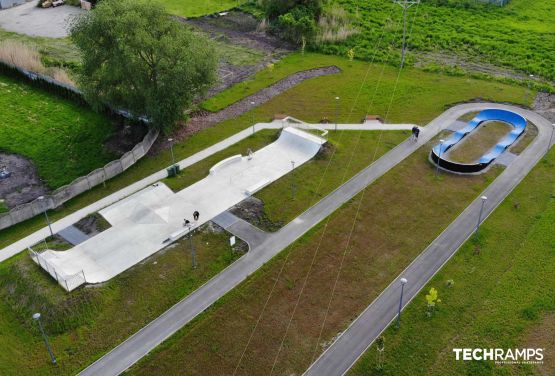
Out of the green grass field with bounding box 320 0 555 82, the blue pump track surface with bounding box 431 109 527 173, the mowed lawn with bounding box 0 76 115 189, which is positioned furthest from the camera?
the green grass field with bounding box 320 0 555 82

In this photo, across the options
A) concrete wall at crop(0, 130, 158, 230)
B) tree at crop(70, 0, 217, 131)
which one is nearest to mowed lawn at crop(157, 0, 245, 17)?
tree at crop(70, 0, 217, 131)

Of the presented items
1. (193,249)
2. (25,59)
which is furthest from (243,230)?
(25,59)

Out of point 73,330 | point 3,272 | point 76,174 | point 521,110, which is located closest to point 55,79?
point 76,174

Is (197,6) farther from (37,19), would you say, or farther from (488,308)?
(488,308)

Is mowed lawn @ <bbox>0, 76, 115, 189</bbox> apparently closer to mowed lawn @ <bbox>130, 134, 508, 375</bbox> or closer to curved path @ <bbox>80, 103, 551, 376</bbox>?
curved path @ <bbox>80, 103, 551, 376</bbox>

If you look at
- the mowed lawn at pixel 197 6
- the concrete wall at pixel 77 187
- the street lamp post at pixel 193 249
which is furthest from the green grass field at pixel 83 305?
the mowed lawn at pixel 197 6

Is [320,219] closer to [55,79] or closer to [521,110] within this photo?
[521,110]

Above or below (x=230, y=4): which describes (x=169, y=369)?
below
